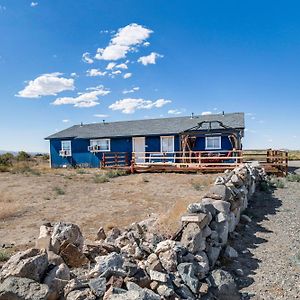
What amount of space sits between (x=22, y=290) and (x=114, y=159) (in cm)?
2356

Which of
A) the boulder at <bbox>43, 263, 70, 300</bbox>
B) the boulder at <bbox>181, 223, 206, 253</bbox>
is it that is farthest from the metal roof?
the boulder at <bbox>43, 263, 70, 300</bbox>

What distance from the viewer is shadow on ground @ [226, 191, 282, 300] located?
17.2ft

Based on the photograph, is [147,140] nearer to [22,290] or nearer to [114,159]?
[114,159]

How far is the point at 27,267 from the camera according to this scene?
11.0ft

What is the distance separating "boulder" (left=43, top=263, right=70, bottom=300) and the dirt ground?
8.36ft

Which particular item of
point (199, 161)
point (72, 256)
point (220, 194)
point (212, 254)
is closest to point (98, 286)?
point (72, 256)

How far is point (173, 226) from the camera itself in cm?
578

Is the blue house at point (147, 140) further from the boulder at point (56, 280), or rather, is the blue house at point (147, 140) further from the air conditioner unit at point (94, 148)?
the boulder at point (56, 280)

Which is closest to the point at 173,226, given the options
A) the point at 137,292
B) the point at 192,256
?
the point at 192,256

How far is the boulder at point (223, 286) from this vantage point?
176 inches

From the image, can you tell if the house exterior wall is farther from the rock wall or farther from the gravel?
the rock wall

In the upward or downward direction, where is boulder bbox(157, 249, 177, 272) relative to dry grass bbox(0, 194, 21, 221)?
upward

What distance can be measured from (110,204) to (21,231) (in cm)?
382

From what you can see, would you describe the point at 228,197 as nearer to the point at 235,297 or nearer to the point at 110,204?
the point at 235,297
